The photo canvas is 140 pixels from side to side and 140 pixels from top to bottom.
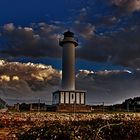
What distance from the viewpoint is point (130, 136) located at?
9.62 m

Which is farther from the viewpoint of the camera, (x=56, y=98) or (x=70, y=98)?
(x=56, y=98)

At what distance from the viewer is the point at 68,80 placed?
67125mm

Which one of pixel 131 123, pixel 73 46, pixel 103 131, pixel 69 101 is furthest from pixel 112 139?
pixel 73 46

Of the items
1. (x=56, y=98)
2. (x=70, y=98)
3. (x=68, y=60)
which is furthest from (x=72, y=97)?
(x=68, y=60)

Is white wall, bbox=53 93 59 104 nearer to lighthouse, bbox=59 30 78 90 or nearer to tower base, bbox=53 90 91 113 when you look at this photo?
tower base, bbox=53 90 91 113

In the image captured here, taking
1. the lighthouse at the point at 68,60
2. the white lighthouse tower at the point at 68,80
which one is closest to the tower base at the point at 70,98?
the white lighthouse tower at the point at 68,80

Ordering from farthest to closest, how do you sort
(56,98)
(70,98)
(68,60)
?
(68,60) → (56,98) → (70,98)

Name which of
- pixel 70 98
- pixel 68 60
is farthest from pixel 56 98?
pixel 68 60

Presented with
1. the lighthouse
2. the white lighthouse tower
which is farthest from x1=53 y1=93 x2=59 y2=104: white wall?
the lighthouse

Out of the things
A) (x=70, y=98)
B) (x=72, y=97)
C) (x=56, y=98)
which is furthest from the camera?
(x=56, y=98)

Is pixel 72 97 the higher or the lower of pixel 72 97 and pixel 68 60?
the lower

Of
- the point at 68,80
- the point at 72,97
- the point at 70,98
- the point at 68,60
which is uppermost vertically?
the point at 68,60

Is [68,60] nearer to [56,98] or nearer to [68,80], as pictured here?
[68,80]

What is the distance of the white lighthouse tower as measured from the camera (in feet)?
212
